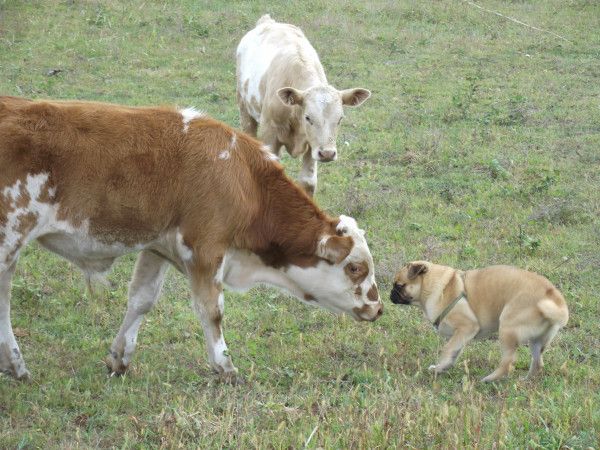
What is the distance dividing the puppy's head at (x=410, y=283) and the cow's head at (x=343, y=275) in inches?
24.1

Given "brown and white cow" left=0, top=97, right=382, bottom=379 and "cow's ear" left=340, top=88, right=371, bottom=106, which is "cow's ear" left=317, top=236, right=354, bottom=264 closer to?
"brown and white cow" left=0, top=97, right=382, bottom=379

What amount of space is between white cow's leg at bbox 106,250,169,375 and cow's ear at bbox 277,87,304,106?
3985 millimetres

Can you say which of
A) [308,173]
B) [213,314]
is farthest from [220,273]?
[308,173]

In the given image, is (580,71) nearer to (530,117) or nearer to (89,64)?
(530,117)

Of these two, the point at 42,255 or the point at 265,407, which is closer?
the point at 265,407

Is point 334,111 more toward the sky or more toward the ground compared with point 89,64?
more toward the sky

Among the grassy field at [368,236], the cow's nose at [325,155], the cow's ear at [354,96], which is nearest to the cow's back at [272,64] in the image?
the cow's ear at [354,96]

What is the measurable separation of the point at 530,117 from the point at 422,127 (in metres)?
1.85

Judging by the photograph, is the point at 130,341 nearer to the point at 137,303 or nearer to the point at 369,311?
the point at 137,303

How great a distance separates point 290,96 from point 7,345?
16.9 ft

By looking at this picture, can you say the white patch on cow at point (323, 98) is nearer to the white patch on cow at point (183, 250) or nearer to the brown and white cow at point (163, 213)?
the brown and white cow at point (163, 213)

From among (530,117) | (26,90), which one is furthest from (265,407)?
(26,90)

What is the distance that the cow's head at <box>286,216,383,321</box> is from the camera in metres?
6.95

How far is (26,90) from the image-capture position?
53.2 feet
